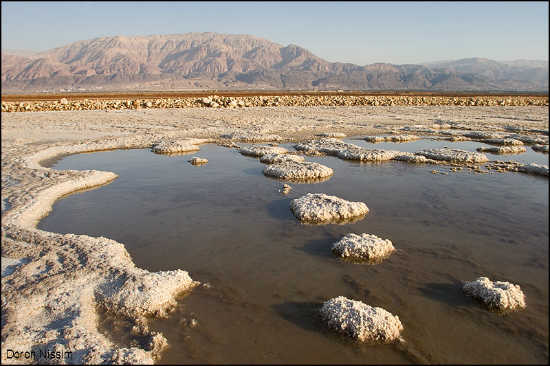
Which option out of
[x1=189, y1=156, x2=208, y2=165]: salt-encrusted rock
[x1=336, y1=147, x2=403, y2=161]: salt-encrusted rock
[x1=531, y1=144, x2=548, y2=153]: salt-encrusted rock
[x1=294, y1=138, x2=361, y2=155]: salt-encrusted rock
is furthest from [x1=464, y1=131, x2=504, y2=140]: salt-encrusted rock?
[x1=189, y1=156, x2=208, y2=165]: salt-encrusted rock

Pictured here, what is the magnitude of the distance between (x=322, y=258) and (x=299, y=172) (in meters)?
5.82

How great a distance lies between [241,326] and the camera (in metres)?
4.57

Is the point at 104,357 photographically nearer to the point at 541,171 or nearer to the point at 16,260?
the point at 16,260

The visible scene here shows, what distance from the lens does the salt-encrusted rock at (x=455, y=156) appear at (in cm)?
1429

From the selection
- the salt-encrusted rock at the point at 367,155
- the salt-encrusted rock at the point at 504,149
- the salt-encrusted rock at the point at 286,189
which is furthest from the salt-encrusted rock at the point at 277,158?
the salt-encrusted rock at the point at 504,149

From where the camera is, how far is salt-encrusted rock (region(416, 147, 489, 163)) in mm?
14289

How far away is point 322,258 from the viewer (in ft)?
20.8

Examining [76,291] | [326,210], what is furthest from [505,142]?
[76,291]

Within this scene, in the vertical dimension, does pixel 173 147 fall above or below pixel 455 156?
above

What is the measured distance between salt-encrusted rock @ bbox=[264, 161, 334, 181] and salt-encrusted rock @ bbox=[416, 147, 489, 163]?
5.63 meters

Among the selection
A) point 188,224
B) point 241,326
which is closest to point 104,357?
point 241,326

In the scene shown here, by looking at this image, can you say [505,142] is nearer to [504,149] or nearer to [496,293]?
[504,149]

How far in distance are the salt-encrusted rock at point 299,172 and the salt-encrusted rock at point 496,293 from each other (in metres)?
7.00

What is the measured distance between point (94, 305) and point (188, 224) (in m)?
3.14
